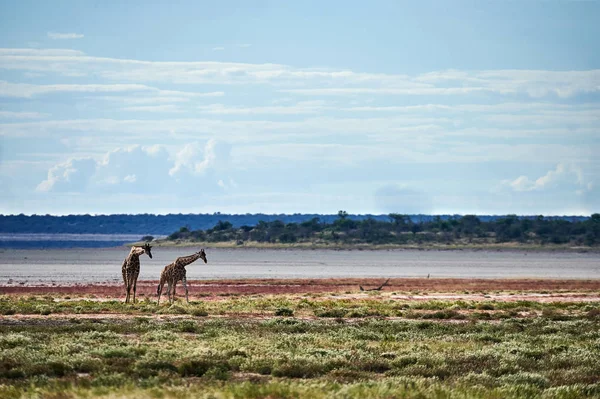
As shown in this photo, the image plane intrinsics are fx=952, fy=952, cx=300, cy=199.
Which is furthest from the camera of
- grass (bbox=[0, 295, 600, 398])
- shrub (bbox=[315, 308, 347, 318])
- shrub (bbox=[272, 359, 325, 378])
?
shrub (bbox=[315, 308, 347, 318])

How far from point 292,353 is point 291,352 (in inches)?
9.9

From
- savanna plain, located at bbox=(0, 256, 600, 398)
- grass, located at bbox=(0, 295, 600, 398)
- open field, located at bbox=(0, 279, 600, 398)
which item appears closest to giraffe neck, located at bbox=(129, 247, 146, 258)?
open field, located at bbox=(0, 279, 600, 398)

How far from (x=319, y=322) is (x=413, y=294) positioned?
21.9m

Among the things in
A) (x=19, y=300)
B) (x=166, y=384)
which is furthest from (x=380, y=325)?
(x=19, y=300)

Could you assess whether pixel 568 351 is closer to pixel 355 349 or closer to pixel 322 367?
pixel 355 349

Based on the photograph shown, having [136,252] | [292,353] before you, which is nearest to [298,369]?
[292,353]

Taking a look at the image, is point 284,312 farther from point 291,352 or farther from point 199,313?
point 291,352

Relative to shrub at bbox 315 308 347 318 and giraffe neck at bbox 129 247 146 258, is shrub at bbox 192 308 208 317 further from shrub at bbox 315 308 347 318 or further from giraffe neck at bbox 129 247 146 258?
giraffe neck at bbox 129 247 146 258

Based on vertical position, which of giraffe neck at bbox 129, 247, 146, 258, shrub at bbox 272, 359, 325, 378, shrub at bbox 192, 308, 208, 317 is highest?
giraffe neck at bbox 129, 247, 146, 258

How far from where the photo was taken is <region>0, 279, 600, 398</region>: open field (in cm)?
1766

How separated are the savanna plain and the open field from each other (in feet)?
0.13

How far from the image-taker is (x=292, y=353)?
23125mm

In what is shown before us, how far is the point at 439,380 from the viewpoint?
64.8 feet

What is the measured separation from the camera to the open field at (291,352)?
1766cm
